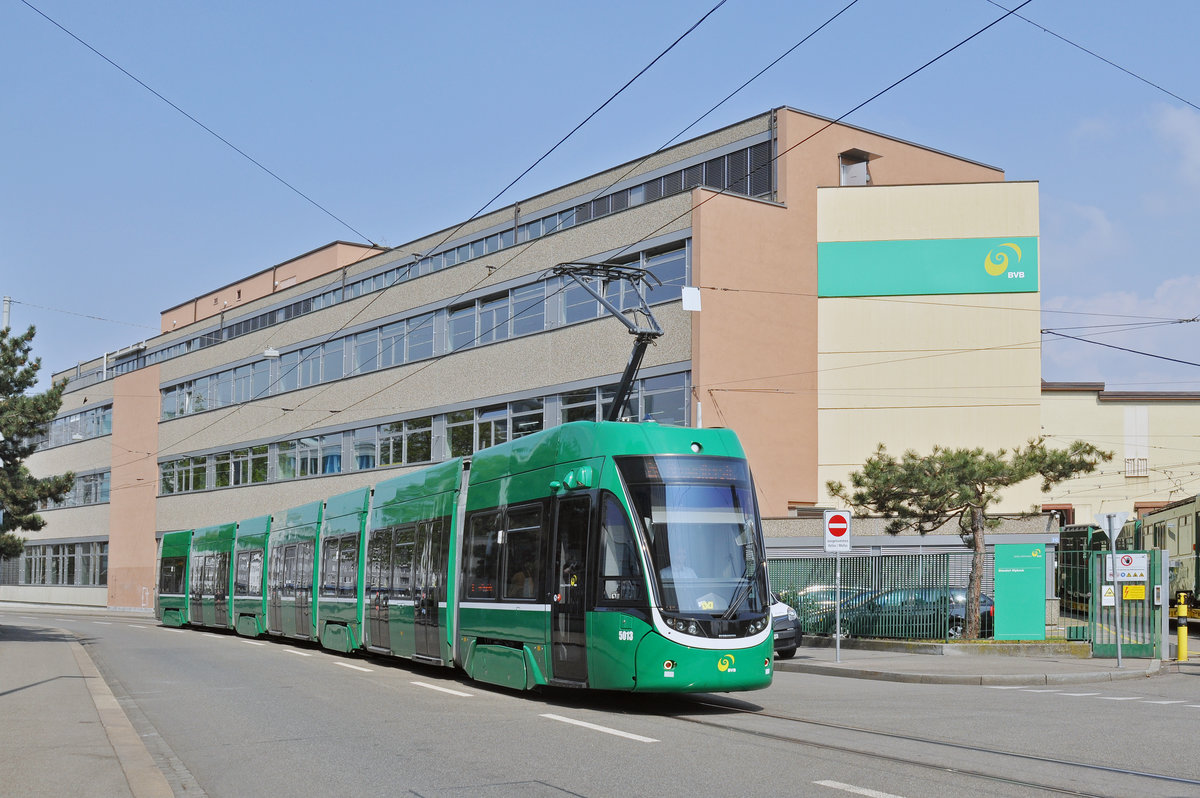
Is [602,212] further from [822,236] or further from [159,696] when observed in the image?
[159,696]

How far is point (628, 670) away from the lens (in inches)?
512

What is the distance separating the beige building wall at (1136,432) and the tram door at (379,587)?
44.6 meters

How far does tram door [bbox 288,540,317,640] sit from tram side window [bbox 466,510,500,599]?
10.3 m

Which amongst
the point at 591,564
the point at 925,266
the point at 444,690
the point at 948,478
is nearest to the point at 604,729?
the point at 591,564

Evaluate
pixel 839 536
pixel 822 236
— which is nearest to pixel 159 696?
pixel 839 536

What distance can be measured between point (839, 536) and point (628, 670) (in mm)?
10541

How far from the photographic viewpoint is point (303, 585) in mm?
27859

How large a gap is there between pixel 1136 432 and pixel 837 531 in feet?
141

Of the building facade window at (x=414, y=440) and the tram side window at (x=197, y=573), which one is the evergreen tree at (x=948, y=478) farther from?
the tram side window at (x=197, y=573)

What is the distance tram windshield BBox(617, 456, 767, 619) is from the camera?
13.2 metres

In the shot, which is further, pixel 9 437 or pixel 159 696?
pixel 9 437

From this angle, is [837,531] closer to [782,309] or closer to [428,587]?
[428,587]

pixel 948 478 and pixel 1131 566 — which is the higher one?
pixel 948 478

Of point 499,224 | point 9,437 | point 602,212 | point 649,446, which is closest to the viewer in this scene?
point 649,446
